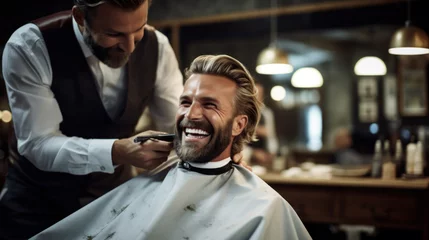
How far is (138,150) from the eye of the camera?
5.51ft

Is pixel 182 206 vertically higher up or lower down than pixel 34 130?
lower down

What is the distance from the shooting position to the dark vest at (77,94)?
180cm

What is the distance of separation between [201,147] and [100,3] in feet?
1.92

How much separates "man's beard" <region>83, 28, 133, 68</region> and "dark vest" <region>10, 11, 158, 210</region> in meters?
0.08

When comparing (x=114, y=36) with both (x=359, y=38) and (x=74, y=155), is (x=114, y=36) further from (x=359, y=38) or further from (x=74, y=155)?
(x=359, y=38)

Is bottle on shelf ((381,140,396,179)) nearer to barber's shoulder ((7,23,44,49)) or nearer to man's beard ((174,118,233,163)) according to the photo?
man's beard ((174,118,233,163))

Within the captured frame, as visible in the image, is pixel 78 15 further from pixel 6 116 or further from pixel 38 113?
pixel 6 116

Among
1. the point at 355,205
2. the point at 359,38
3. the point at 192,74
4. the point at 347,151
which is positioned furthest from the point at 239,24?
the point at 359,38

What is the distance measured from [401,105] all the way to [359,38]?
4.66 metres

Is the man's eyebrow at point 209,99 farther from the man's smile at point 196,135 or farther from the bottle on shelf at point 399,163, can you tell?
the bottle on shelf at point 399,163

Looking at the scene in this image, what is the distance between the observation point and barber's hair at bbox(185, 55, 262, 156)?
173 centimetres

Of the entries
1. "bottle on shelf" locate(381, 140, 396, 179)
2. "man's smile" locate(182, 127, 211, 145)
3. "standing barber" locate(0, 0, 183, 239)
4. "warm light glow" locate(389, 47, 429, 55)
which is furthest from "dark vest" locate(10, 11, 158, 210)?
"bottle on shelf" locate(381, 140, 396, 179)

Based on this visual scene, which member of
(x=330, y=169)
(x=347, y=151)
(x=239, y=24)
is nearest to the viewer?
(x=330, y=169)

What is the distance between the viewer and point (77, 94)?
1834mm
